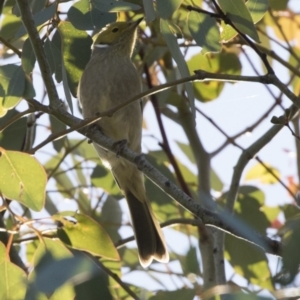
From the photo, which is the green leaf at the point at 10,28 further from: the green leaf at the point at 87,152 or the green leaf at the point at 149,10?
the green leaf at the point at 149,10

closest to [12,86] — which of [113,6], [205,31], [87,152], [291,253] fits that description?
[113,6]

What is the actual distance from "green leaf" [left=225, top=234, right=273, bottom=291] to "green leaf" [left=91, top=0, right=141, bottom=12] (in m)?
1.29

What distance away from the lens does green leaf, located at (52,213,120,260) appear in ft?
7.48

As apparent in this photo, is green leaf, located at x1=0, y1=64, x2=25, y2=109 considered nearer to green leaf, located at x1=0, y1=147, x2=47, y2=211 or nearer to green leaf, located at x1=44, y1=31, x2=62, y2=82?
green leaf, located at x1=0, y1=147, x2=47, y2=211

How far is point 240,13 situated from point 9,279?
1.03 m

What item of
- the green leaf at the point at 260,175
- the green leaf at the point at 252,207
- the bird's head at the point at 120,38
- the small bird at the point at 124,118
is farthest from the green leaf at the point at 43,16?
the green leaf at the point at 260,175

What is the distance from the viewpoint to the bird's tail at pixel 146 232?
3.19m

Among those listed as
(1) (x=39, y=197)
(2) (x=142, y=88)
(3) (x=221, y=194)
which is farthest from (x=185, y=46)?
(1) (x=39, y=197)

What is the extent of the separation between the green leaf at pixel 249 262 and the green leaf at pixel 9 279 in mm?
1148

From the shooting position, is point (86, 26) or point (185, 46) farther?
point (185, 46)

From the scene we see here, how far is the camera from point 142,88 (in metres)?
3.68

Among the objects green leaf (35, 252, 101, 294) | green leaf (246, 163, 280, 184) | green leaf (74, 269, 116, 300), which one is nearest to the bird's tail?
green leaf (246, 163, 280, 184)

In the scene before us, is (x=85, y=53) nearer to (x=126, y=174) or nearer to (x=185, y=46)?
(x=185, y=46)

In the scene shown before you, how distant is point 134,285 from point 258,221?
0.66 metres
